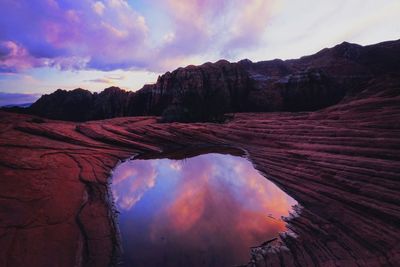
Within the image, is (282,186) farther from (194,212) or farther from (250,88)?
(250,88)

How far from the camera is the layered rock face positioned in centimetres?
4688

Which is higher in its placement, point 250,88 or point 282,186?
point 250,88

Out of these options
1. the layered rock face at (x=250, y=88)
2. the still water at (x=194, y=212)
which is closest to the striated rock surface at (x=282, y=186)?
the still water at (x=194, y=212)

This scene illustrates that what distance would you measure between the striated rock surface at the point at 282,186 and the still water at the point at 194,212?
602 millimetres

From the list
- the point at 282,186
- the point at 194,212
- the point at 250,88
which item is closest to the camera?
the point at 194,212

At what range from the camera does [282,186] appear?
13359 millimetres

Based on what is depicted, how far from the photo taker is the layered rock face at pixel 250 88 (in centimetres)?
4688

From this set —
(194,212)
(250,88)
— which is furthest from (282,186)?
(250,88)

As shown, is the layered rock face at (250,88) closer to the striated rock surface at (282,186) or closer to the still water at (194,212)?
the striated rock surface at (282,186)

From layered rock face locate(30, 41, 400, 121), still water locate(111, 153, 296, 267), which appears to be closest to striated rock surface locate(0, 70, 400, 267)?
still water locate(111, 153, 296, 267)

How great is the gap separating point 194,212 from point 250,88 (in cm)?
4504

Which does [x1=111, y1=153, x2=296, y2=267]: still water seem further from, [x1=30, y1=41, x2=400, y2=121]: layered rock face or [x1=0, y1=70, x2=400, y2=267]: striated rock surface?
[x1=30, y1=41, x2=400, y2=121]: layered rock face

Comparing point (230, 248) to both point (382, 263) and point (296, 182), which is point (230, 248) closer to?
point (382, 263)

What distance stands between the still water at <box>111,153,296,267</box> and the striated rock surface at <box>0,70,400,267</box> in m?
0.60
